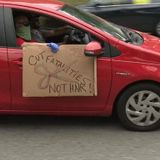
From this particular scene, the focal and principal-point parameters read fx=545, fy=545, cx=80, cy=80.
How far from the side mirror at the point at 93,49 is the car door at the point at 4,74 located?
2.95ft

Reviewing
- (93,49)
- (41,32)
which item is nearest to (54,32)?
(41,32)

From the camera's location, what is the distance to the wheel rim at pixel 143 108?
20.1ft

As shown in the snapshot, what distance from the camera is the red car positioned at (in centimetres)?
602

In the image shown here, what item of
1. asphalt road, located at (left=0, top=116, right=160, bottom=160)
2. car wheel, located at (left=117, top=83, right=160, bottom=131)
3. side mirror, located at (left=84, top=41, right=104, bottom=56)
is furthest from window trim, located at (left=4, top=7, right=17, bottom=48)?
car wheel, located at (left=117, top=83, right=160, bottom=131)

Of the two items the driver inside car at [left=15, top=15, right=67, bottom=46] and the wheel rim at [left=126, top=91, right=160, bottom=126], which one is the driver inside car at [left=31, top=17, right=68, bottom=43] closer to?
the driver inside car at [left=15, top=15, right=67, bottom=46]

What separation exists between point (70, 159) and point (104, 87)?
Answer: 1.05m

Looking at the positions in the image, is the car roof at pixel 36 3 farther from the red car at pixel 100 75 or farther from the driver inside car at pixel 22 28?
the driver inside car at pixel 22 28

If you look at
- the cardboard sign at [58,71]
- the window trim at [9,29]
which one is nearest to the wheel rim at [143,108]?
the cardboard sign at [58,71]

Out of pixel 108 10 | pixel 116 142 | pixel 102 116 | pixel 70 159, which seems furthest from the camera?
pixel 108 10

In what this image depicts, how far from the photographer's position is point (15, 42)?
6090mm

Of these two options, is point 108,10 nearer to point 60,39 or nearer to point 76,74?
point 60,39

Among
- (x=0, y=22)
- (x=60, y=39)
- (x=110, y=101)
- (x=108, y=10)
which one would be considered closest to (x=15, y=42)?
(x=0, y=22)

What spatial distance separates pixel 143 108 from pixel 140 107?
0.04 metres

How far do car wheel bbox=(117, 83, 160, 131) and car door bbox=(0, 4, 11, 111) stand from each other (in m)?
1.26
